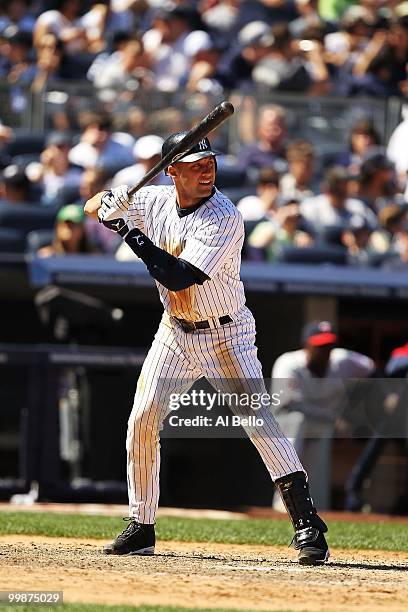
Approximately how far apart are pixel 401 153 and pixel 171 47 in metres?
2.46

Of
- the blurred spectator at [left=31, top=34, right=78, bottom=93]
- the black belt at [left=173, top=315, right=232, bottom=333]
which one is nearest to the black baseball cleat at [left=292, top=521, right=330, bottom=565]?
the black belt at [left=173, top=315, right=232, bottom=333]

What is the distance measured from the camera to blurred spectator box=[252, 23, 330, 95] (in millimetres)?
12984

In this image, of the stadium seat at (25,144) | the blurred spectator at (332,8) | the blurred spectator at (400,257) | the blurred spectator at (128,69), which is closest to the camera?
the blurred spectator at (400,257)

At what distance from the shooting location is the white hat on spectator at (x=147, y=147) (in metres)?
10.9

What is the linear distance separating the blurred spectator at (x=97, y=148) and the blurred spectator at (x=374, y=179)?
205 centimetres

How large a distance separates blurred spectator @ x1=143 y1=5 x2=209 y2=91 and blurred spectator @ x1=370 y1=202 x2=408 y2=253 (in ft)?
8.90

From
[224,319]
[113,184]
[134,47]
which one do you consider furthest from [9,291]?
[224,319]

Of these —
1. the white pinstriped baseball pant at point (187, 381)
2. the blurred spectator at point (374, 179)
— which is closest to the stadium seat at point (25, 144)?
the blurred spectator at point (374, 179)

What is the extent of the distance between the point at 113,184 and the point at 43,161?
846 mm

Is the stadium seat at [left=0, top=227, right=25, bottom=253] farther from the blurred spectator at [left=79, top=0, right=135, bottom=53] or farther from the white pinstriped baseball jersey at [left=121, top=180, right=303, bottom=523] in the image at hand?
the white pinstriped baseball jersey at [left=121, top=180, right=303, bottom=523]

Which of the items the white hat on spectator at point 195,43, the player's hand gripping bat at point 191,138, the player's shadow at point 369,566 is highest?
the white hat on spectator at point 195,43

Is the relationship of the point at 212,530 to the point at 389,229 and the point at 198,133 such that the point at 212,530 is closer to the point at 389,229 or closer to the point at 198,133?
the point at 198,133

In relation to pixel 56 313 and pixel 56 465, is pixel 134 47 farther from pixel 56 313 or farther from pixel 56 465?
pixel 56 465

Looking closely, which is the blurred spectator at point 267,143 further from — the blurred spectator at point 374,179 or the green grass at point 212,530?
the green grass at point 212,530
